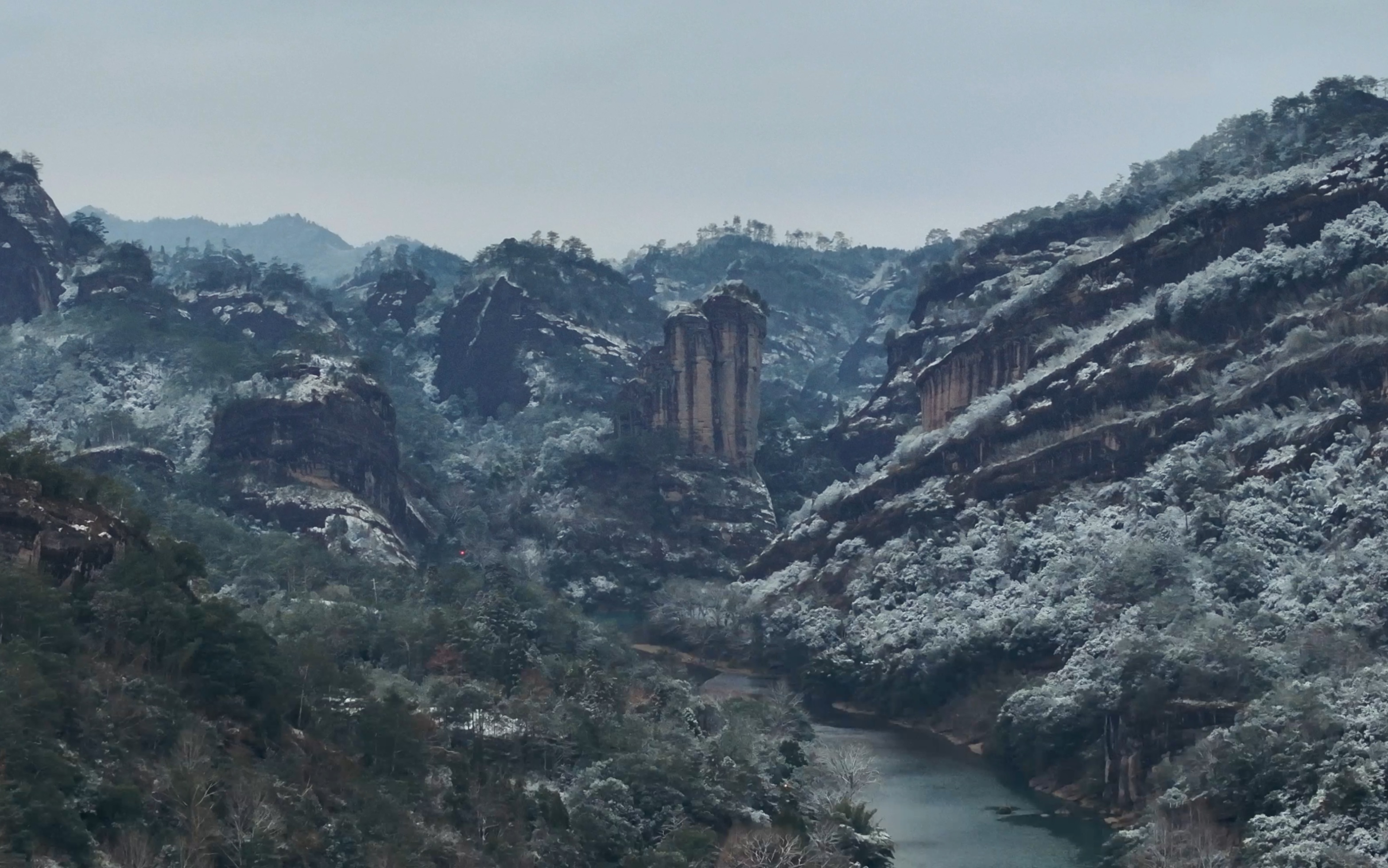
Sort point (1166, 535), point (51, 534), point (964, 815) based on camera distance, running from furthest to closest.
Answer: point (1166, 535) → point (964, 815) → point (51, 534)

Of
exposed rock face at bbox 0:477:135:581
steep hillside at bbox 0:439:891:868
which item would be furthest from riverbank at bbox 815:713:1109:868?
exposed rock face at bbox 0:477:135:581

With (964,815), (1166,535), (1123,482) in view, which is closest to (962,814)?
(964,815)

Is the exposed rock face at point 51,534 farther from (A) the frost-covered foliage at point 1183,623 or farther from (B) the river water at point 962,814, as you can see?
(A) the frost-covered foliage at point 1183,623

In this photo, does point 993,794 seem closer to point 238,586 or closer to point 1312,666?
point 1312,666

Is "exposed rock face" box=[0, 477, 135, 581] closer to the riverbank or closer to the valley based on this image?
the valley

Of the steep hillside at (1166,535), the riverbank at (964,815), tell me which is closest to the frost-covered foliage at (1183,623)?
the steep hillside at (1166,535)

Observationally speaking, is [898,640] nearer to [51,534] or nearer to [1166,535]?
[1166,535]
